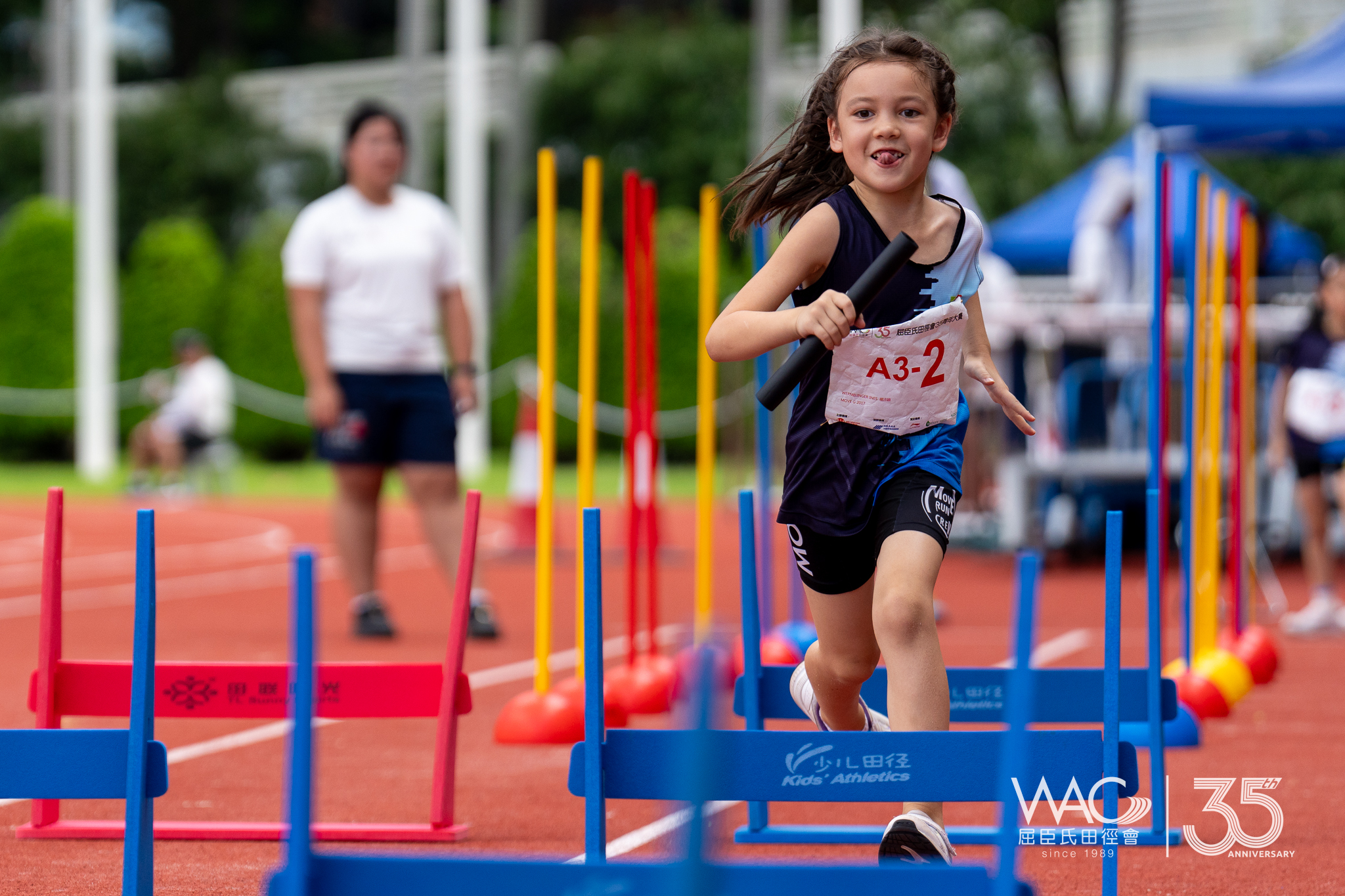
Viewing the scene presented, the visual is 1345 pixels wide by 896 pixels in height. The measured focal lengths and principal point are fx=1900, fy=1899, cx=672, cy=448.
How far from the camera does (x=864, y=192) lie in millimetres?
3934

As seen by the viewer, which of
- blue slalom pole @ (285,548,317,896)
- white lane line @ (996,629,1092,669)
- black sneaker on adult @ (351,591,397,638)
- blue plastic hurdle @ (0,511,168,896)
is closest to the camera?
blue slalom pole @ (285,548,317,896)

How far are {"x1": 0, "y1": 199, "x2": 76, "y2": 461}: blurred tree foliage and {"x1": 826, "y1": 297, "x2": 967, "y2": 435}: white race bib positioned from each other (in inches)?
976

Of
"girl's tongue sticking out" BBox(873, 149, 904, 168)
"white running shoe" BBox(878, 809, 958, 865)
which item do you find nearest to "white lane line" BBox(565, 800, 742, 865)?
"white running shoe" BBox(878, 809, 958, 865)

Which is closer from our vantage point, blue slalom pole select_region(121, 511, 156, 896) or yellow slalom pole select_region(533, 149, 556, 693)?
blue slalom pole select_region(121, 511, 156, 896)

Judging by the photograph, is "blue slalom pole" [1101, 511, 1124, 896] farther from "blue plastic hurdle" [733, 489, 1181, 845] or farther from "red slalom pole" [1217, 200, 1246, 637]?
"red slalom pole" [1217, 200, 1246, 637]

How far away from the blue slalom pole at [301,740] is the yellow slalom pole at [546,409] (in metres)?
2.43

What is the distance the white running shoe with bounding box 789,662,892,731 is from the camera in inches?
165

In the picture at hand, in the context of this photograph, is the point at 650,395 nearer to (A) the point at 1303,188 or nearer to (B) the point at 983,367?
(B) the point at 983,367

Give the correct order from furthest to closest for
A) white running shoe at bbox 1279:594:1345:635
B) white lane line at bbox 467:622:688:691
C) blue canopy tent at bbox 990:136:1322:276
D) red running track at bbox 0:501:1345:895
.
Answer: blue canopy tent at bbox 990:136:1322:276 → white running shoe at bbox 1279:594:1345:635 → white lane line at bbox 467:622:688:691 → red running track at bbox 0:501:1345:895

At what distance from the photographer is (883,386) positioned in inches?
151

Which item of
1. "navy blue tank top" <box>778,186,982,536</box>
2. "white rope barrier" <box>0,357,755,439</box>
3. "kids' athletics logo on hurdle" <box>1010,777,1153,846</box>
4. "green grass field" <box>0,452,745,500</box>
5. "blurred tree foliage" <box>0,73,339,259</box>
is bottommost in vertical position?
"kids' athletics logo on hurdle" <box>1010,777,1153,846</box>

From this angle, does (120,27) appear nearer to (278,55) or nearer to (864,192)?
Result: (278,55)

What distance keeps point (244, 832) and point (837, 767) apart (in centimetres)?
181

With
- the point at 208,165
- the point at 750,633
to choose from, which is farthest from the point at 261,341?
the point at 750,633
